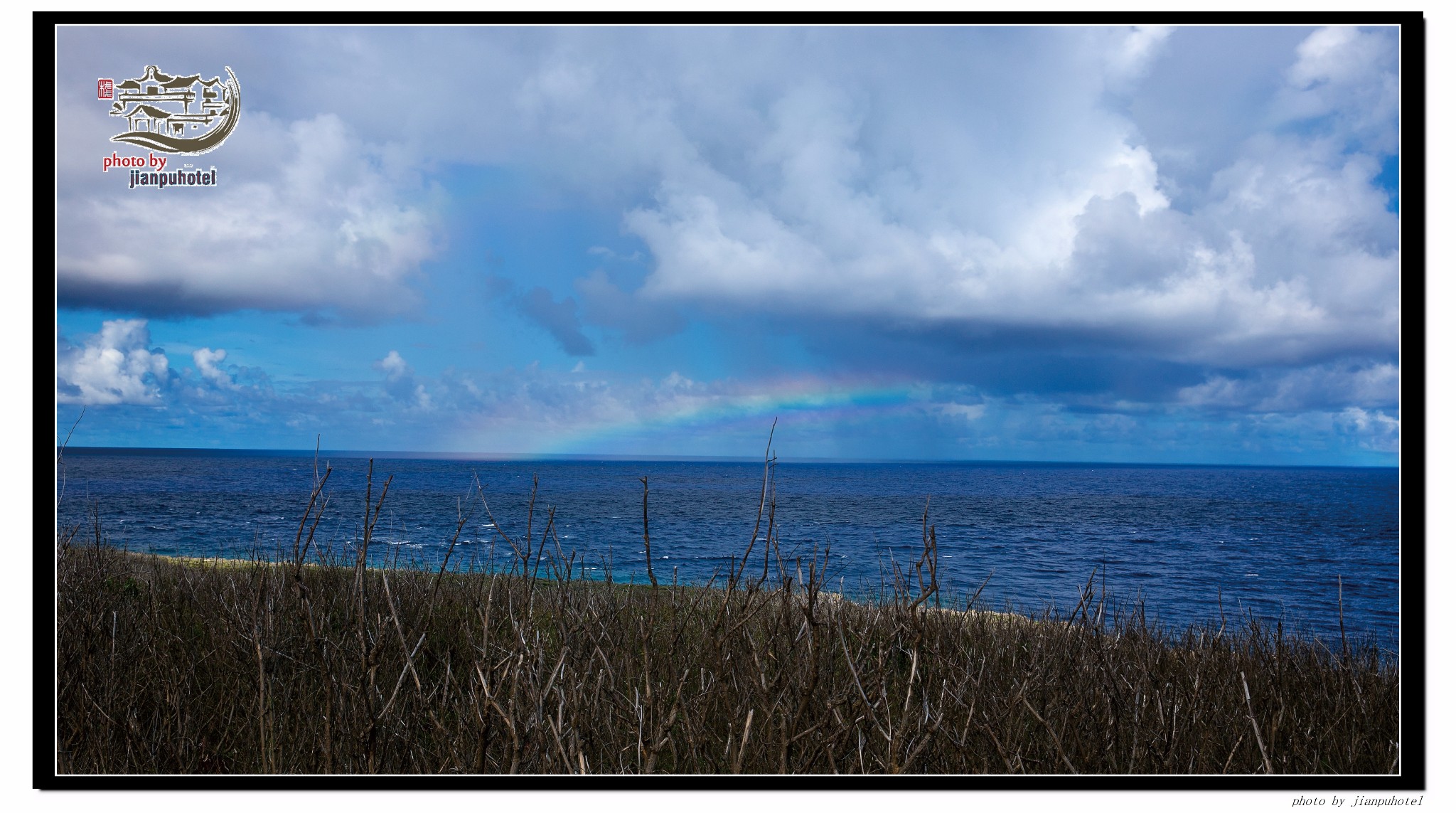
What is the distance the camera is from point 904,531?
39.9 meters

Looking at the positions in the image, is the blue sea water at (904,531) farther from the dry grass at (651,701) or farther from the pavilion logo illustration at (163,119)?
the pavilion logo illustration at (163,119)

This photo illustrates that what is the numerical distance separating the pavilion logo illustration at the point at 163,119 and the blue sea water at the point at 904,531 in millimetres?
1672

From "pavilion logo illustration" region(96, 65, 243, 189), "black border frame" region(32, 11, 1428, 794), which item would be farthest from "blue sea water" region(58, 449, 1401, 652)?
"pavilion logo illustration" region(96, 65, 243, 189)

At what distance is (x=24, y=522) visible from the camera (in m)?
3.17

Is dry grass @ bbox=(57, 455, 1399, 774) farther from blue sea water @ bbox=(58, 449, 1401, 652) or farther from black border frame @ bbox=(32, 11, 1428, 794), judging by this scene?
blue sea water @ bbox=(58, 449, 1401, 652)

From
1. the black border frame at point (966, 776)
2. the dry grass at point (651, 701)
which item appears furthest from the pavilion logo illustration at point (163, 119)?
the dry grass at point (651, 701)

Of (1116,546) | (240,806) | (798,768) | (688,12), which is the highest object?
(688,12)

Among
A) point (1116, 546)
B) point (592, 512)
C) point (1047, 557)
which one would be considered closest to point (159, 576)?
point (1047, 557)

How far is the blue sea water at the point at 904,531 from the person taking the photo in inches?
686

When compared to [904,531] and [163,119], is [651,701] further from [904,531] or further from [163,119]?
[904,531]

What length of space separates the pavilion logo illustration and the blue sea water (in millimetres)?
1672

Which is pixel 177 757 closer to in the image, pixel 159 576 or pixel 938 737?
pixel 938 737

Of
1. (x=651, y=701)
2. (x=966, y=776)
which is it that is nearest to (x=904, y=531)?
(x=966, y=776)

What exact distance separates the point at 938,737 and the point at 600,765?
4.73 feet
